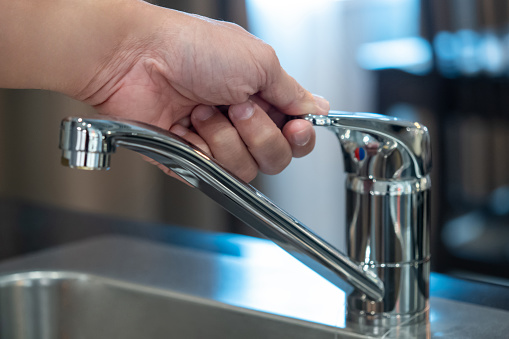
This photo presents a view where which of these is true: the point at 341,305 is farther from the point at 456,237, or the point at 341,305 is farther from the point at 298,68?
the point at 298,68

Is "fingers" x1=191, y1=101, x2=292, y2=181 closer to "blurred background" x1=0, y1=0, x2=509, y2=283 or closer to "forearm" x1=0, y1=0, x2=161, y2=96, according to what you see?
"forearm" x1=0, y1=0, x2=161, y2=96

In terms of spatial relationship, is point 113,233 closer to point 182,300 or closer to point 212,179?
point 182,300

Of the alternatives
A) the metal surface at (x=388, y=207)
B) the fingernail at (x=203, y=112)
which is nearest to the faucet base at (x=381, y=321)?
the metal surface at (x=388, y=207)

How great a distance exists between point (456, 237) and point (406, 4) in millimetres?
363

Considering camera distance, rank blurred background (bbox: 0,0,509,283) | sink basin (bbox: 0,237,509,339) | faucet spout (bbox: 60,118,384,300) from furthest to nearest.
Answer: blurred background (bbox: 0,0,509,283) → sink basin (bbox: 0,237,509,339) → faucet spout (bbox: 60,118,384,300)

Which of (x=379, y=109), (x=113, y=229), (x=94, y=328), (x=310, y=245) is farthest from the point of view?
(x=379, y=109)

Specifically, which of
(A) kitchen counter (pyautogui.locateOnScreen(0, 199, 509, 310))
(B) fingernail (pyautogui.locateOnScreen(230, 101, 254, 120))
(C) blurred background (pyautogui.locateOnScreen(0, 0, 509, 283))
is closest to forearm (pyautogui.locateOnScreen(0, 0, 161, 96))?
(B) fingernail (pyautogui.locateOnScreen(230, 101, 254, 120))

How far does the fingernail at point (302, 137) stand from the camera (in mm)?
481

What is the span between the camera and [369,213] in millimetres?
430

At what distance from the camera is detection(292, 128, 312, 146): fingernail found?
1.58 ft

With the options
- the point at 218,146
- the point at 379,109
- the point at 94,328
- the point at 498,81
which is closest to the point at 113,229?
the point at 94,328

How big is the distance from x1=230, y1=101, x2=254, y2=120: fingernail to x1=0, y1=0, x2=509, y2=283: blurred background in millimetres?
469

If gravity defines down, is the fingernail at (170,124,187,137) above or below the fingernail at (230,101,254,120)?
below

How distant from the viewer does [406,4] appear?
89 centimetres
